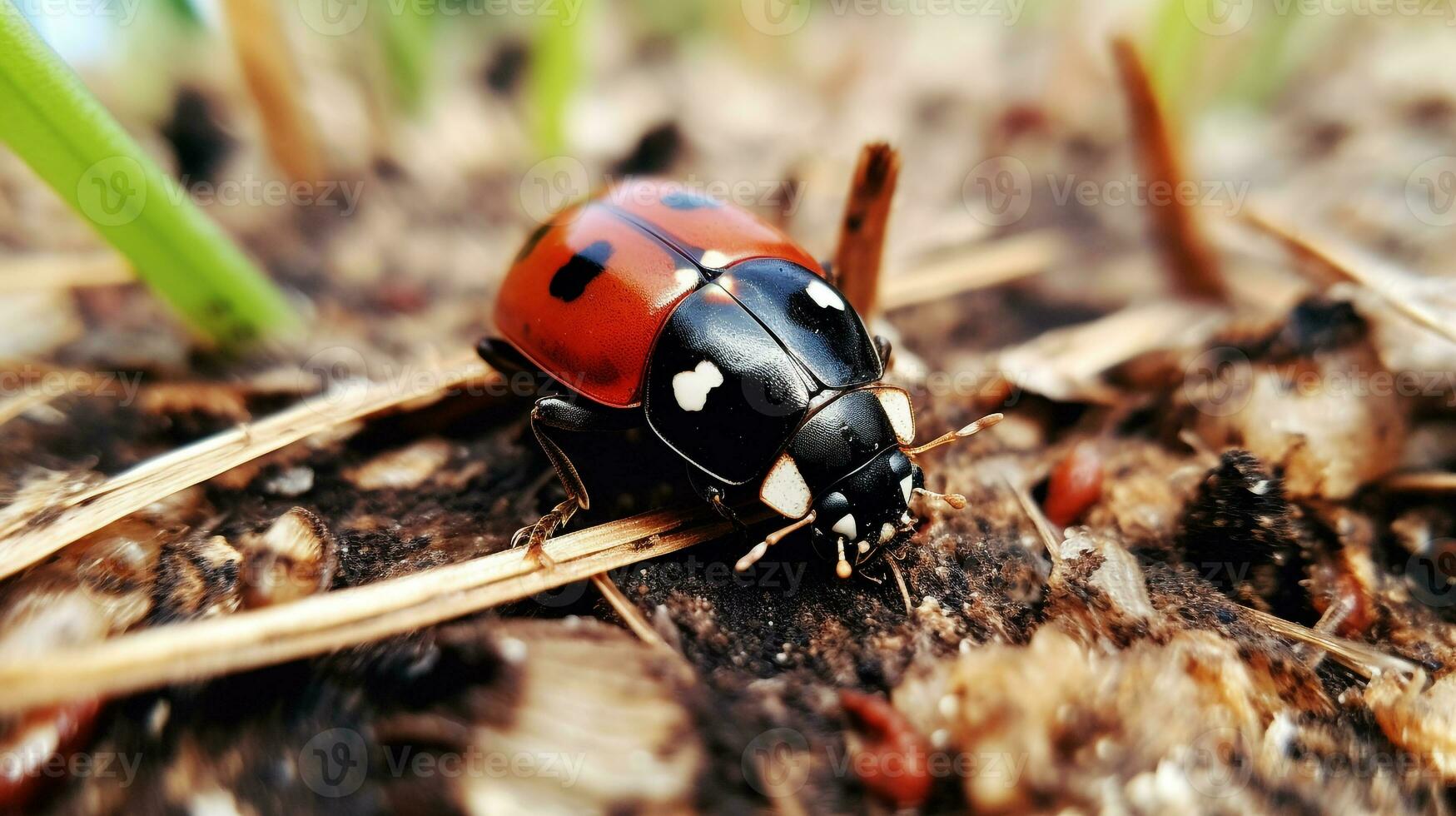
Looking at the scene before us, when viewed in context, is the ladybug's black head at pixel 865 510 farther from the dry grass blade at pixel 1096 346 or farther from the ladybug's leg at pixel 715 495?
the dry grass blade at pixel 1096 346

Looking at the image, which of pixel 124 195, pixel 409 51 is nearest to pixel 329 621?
pixel 124 195

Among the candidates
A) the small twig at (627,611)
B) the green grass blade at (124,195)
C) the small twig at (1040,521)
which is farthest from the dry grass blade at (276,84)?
the small twig at (1040,521)

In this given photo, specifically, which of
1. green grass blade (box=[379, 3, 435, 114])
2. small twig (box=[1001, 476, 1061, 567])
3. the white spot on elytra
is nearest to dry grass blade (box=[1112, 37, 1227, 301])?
small twig (box=[1001, 476, 1061, 567])

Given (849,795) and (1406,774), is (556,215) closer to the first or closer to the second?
(849,795)

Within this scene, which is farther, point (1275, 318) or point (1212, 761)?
point (1275, 318)

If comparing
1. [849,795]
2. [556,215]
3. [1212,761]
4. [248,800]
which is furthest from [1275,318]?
[248,800]

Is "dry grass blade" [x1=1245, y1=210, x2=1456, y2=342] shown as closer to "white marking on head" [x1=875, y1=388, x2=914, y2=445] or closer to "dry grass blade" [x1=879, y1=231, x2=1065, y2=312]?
"dry grass blade" [x1=879, y1=231, x2=1065, y2=312]

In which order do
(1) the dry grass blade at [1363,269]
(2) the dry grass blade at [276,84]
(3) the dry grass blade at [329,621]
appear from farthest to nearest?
1. (2) the dry grass blade at [276,84]
2. (1) the dry grass blade at [1363,269]
3. (3) the dry grass blade at [329,621]
